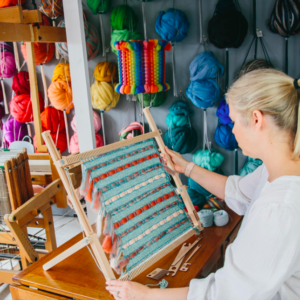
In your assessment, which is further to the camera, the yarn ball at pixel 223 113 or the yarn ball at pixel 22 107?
the yarn ball at pixel 22 107

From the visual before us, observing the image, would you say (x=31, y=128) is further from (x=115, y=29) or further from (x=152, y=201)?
(x=152, y=201)

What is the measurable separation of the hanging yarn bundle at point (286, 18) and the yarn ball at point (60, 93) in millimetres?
1641

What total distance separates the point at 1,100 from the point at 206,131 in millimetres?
2042

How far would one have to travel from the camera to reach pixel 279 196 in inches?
30.7

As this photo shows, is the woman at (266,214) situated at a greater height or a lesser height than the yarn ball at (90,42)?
lesser

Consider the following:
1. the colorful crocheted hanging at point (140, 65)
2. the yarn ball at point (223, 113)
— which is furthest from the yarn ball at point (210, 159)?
the colorful crocheted hanging at point (140, 65)

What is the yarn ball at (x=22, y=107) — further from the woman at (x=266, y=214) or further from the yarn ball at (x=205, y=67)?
the woman at (x=266, y=214)

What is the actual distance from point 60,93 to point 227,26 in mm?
1419

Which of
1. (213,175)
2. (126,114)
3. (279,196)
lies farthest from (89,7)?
(279,196)

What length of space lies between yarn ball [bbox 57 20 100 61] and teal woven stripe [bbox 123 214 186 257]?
5.58 ft

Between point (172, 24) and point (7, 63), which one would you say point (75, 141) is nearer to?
point (7, 63)

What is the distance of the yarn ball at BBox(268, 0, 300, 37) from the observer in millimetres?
1950

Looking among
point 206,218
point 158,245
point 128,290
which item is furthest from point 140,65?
point 128,290

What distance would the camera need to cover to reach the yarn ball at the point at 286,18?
1950 mm
